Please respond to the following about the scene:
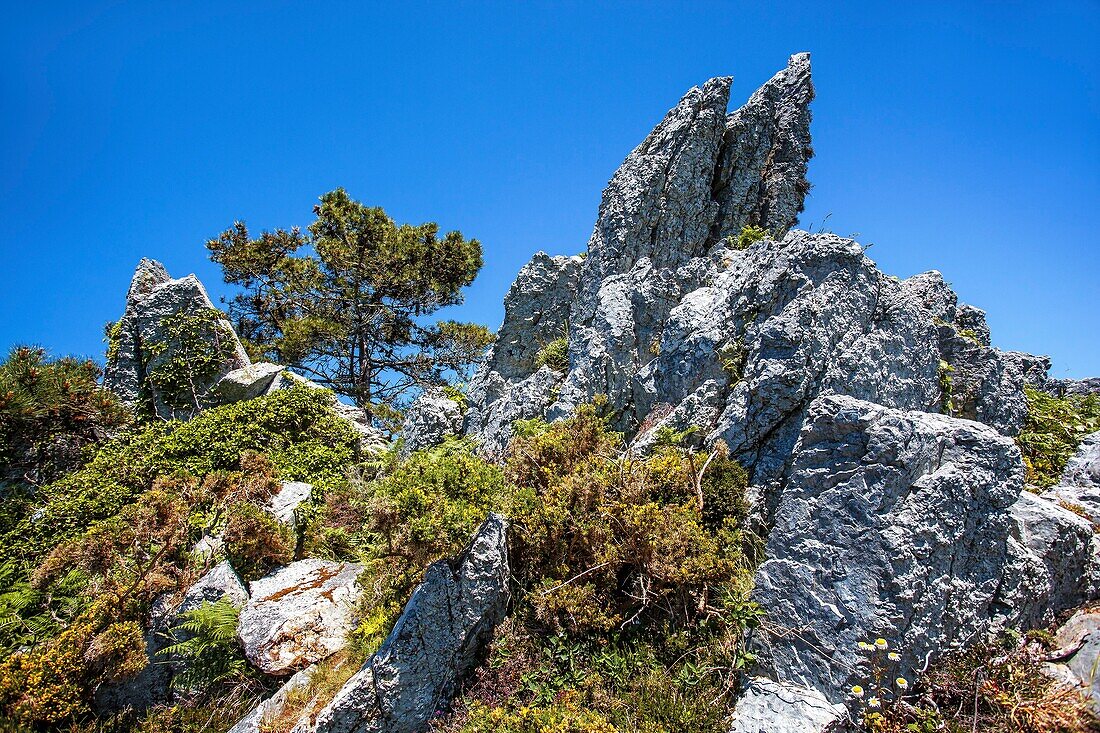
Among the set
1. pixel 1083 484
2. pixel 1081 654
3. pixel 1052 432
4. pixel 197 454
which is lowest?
pixel 1081 654

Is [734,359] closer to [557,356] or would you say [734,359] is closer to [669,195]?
[557,356]

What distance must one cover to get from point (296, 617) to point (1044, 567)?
1201 cm

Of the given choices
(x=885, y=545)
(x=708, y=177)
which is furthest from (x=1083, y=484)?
(x=708, y=177)

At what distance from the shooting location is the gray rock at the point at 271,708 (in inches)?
290

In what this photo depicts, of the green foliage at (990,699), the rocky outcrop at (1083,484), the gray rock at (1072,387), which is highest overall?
the gray rock at (1072,387)

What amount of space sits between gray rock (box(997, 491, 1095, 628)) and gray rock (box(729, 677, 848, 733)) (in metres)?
2.94

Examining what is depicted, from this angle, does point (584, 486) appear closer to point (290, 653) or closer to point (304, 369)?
point (290, 653)

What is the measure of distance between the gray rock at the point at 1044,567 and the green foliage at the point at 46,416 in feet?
67.2

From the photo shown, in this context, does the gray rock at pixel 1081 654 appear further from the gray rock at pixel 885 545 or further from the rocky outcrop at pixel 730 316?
the rocky outcrop at pixel 730 316

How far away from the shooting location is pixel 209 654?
28.3ft

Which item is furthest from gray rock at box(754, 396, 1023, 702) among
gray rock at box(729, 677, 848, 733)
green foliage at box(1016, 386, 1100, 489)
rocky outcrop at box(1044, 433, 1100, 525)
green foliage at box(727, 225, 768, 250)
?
green foliage at box(727, 225, 768, 250)

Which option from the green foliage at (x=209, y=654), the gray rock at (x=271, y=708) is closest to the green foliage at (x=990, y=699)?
the gray rock at (x=271, y=708)

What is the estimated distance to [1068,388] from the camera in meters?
14.6

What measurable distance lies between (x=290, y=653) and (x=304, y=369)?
→ 58.8ft
